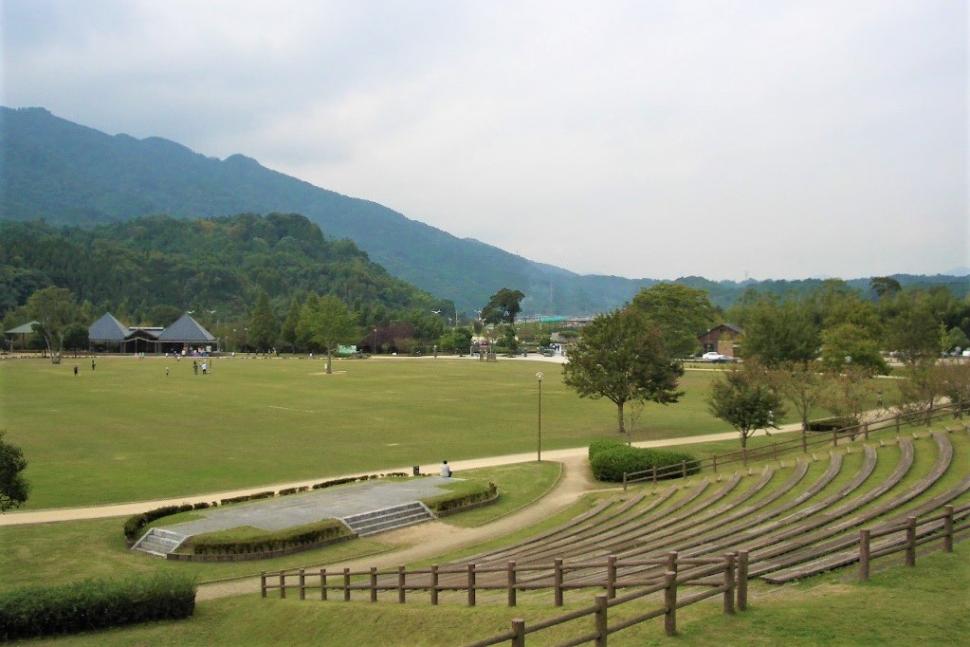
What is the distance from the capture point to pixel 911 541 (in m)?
12.2

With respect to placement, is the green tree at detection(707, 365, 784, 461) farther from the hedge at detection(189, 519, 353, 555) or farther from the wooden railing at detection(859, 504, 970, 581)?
the wooden railing at detection(859, 504, 970, 581)

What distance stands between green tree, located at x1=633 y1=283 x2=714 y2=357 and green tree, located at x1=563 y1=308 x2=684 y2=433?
62.1m

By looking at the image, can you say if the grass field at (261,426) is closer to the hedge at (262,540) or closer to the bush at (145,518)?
the bush at (145,518)

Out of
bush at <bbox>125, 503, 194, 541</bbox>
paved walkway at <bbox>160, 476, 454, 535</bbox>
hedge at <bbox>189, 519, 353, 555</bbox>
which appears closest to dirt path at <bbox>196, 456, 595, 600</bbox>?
hedge at <bbox>189, 519, 353, 555</bbox>

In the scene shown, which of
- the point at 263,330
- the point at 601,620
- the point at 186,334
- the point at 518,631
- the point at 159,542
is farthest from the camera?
the point at 186,334

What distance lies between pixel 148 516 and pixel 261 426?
22.7 metres

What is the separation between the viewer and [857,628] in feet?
33.0

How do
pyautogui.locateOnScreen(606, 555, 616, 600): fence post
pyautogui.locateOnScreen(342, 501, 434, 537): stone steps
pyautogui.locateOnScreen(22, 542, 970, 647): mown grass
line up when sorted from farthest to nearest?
1. pyautogui.locateOnScreen(342, 501, 434, 537): stone steps
2. pyautogui.locateOnScreen(606, 555, 616, 600): fence post
3. pyautogui.locateOnScreen(22, 542, 970, 647): mown grass

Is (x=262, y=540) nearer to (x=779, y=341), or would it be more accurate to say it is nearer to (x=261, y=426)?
(x=261, y=426)

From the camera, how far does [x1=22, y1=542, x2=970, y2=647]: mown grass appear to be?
32.4 ft

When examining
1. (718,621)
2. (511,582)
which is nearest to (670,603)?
(718,621)

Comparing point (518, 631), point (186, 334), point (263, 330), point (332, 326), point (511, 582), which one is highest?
point (263, 330)

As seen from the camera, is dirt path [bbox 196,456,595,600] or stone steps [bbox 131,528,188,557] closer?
dirt path [bbox 196,456,595,600]

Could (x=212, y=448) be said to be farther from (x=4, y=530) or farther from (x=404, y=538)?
(x=404, y=538)
